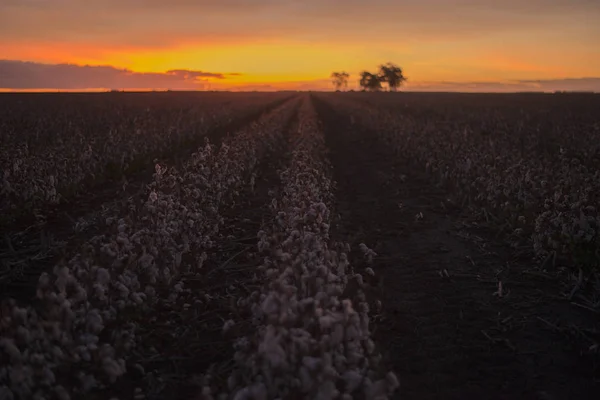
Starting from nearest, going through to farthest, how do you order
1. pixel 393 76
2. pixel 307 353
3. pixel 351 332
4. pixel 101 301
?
pixel 307 353
pixel 351 332
pixel 101 301
pixel 393 76

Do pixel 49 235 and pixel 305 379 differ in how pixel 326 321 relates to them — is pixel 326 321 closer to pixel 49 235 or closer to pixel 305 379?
pixel 305 379

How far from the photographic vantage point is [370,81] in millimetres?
176125

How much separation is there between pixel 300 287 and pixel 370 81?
6951 inches

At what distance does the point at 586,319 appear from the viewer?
6.09 meters

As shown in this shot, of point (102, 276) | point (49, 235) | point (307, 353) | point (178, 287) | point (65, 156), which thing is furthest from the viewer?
point (65, 156)

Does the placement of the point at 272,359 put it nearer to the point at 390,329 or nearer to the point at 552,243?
the point at 390,329

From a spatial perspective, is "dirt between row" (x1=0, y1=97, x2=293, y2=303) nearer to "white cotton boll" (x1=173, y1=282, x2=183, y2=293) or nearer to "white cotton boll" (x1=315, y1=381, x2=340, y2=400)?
"white cotton boll" (x1=173, y1=282, x2=183, y2=293)

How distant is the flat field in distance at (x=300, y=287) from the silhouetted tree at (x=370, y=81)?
544ft

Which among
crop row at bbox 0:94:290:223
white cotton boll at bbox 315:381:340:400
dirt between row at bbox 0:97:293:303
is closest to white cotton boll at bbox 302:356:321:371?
white cotton boll at bbox 315:381:340:400

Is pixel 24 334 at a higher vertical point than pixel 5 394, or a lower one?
higher

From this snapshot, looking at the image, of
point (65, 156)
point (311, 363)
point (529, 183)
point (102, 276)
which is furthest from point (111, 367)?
point (65, 156)

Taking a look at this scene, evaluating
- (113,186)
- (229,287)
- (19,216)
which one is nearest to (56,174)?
(113,186)

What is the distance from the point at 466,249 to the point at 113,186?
842 cm

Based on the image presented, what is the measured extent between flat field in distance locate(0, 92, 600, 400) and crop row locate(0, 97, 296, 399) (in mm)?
23
